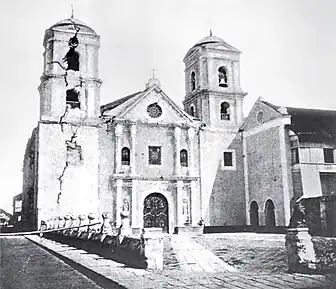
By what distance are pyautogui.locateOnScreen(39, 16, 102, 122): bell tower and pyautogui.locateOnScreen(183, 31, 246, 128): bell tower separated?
545 centimetres

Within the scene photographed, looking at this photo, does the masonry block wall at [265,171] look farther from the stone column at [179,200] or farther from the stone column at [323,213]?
the stone column at [323,213]

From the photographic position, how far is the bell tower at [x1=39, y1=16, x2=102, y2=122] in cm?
2042

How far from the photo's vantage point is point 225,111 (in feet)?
78.4

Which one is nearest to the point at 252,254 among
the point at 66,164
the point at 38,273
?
the point at 38,273

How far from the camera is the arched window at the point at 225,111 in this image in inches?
932

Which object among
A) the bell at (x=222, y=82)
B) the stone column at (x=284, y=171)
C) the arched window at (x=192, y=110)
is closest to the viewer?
the stone column at (x=284, y=171)

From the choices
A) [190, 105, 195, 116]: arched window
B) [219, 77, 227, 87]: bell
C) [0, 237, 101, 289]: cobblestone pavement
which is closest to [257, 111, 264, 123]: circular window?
[219, 77, 227, 87]: bell

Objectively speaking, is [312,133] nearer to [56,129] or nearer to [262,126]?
[262,126]

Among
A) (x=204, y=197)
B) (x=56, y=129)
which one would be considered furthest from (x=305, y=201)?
(x=56, y=129)

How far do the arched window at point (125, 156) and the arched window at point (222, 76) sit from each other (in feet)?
20.3

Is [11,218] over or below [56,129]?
below

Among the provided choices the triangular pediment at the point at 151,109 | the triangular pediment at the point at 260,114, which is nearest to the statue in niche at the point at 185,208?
the triangular pediment at the point at 151,109

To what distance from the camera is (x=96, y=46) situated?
832 inches

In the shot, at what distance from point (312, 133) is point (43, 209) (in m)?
11.9
